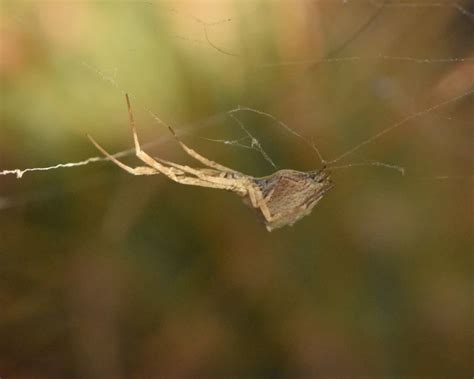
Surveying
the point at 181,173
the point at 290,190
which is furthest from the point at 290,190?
the point at 181,173

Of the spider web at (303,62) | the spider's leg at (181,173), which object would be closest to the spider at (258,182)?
the spider's leg at (181,173)

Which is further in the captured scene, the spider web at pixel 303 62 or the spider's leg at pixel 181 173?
the spider web at pixel 303 62

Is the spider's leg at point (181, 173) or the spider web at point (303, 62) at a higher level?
the spider web at point (303, 62)

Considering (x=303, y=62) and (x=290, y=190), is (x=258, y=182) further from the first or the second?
(x=303, y=62)

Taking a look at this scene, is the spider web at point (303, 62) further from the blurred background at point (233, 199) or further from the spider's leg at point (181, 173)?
the spider's leg at point (181, 173)

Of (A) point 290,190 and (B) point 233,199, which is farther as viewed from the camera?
(B) point 233,199

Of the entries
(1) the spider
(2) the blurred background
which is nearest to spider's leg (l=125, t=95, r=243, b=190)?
(1) the spider

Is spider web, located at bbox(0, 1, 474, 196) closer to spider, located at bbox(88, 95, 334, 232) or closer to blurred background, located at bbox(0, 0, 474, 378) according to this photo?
blurred background, located at bbox(0, 0, 474, 378)
